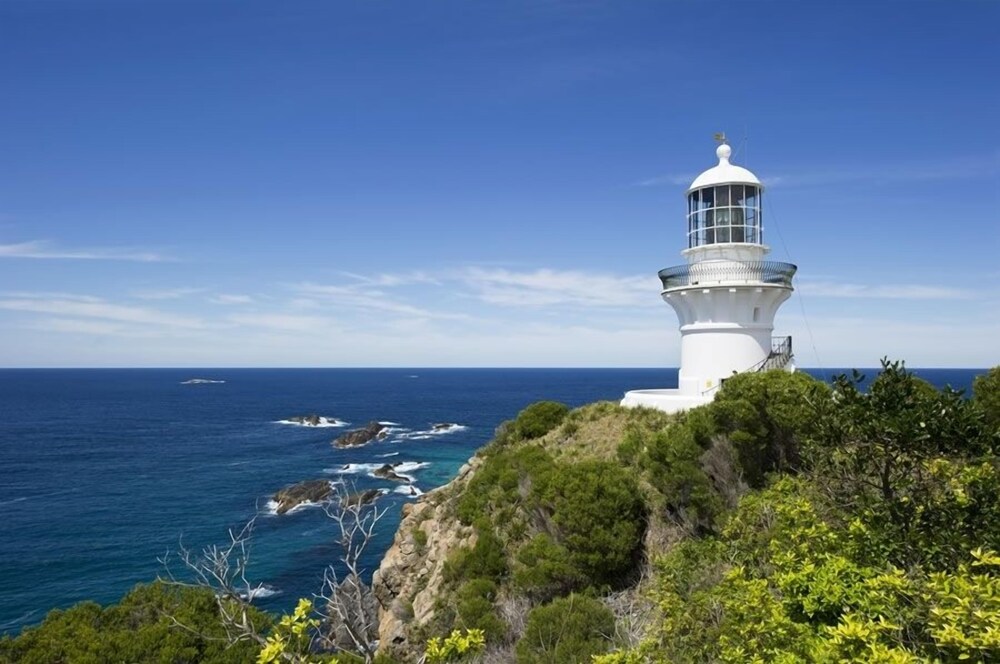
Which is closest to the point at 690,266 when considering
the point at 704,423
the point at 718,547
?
the point at 704,423

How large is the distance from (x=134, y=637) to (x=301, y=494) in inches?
1256

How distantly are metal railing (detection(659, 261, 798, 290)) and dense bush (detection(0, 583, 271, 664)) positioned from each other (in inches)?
627

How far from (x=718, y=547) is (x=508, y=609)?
6.35m

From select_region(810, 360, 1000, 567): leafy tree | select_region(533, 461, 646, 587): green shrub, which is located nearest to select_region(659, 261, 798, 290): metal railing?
select_region(533, 461, 646, 587): green shrub

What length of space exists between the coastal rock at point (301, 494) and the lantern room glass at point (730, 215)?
109 feet

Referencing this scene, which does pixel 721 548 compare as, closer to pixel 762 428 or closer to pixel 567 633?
pixel 567 633

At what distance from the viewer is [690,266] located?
19.6 m

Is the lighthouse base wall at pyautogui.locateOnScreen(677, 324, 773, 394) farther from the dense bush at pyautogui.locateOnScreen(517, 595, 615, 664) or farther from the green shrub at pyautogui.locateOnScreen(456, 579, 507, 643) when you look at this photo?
the dense bush at pyautogui.locateOnScreen(517, 595, 615, 664)

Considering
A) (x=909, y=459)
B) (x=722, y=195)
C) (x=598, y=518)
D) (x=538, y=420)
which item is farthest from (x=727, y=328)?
(x=909, y=459)

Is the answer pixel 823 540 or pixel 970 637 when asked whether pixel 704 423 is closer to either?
pixel 823 540

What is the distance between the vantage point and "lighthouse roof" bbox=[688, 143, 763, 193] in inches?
770

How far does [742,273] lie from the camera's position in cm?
1889

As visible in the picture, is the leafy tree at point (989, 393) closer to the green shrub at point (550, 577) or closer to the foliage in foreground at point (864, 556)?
the foliage in foreground at point (864, 556)

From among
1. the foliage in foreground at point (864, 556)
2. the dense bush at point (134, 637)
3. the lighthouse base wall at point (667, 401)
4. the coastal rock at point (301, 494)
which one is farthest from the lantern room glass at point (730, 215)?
the coastal rock at point (301, 494)
